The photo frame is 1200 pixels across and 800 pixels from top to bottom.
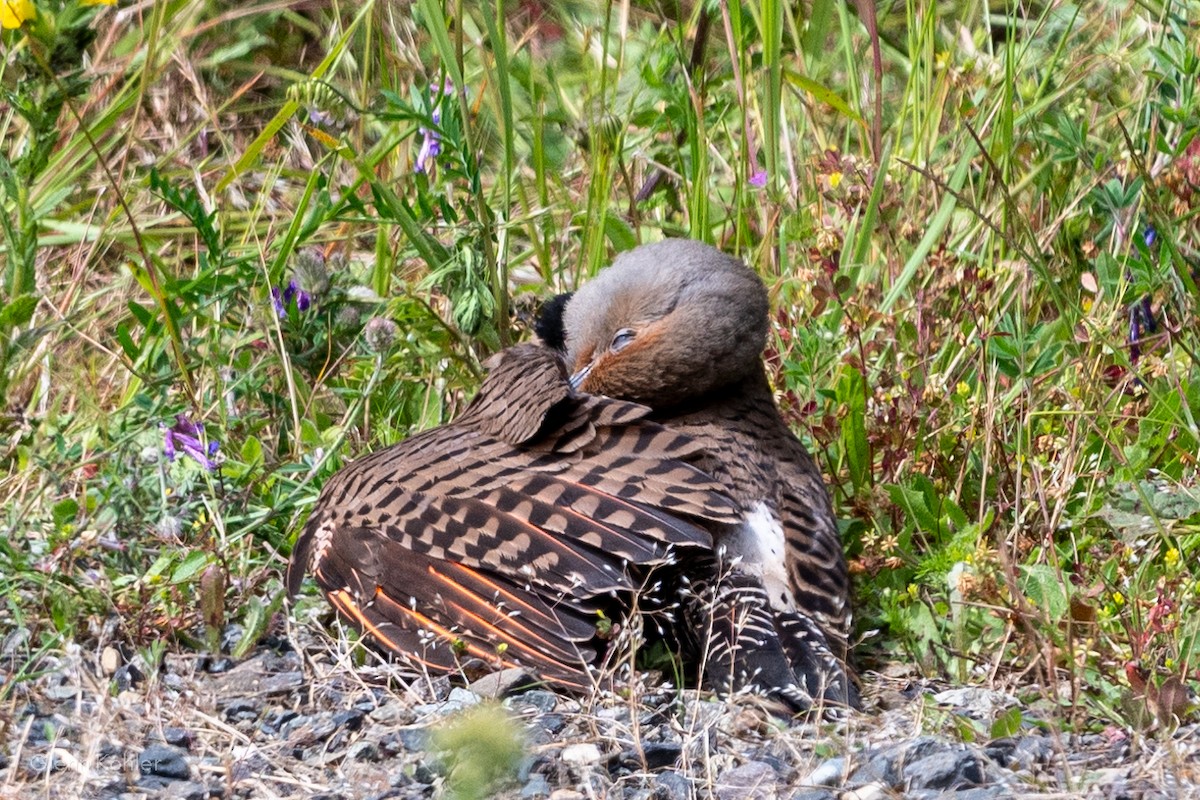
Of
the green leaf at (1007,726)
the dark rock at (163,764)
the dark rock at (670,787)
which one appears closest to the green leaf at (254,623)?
the dark rock at (163,764)

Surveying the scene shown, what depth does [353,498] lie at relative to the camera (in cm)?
443

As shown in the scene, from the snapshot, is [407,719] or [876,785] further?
[407,719]

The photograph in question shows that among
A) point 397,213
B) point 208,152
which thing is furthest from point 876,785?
point 208,152

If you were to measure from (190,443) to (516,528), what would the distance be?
3.84ft

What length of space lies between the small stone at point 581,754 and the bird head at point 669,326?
1376 millimetres

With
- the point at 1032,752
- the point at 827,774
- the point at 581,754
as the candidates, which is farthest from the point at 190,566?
the point at 1032,752

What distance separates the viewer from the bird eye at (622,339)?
15.8ft

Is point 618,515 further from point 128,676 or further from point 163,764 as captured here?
point 128,676

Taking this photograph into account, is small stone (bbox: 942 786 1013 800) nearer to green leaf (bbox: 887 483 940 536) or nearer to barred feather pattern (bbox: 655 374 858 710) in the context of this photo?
barred feather pattern (bbox: 655 374 858 710)

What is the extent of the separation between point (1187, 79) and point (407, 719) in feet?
9.94

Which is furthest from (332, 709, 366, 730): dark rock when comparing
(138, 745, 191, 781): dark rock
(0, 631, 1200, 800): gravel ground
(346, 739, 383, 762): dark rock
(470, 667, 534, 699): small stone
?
(138, 745, 191, 781): dark rock

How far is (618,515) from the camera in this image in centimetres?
395

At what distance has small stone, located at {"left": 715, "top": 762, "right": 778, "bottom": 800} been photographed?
329cm

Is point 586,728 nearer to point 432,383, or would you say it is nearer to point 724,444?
point 724,444
